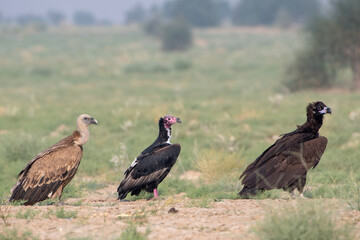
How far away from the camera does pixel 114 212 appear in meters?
6.58

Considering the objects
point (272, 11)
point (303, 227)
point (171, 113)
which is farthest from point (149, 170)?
point (272, 11)

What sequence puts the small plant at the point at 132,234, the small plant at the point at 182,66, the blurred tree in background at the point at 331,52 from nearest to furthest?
the small plant at the point at 132,234 → the blurred tree in background at the point at 331,52 → the small plant at the point at 182,66

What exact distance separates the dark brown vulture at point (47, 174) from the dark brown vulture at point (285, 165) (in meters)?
2.44

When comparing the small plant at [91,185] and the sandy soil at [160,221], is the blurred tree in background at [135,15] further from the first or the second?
the sandy soil at [160,221]

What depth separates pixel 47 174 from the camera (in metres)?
7.29

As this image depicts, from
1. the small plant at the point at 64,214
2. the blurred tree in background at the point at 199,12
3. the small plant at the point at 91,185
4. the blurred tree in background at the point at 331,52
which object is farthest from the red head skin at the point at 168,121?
the blurred tree in background at the point at 199,12

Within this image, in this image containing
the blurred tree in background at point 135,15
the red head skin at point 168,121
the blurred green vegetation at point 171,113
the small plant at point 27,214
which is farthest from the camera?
the blurred tree in background at point 135,15

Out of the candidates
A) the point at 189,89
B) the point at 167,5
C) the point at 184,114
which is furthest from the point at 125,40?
the point at 167,5

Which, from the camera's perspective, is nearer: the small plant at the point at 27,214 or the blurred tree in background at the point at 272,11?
the small plant at the point at 27,214

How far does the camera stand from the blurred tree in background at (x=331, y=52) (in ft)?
83.3

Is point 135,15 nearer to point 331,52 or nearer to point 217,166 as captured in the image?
point 331,52

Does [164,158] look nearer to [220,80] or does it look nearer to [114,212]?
[114,212]

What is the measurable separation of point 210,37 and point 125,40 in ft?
39.9

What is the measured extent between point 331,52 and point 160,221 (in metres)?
21.6
